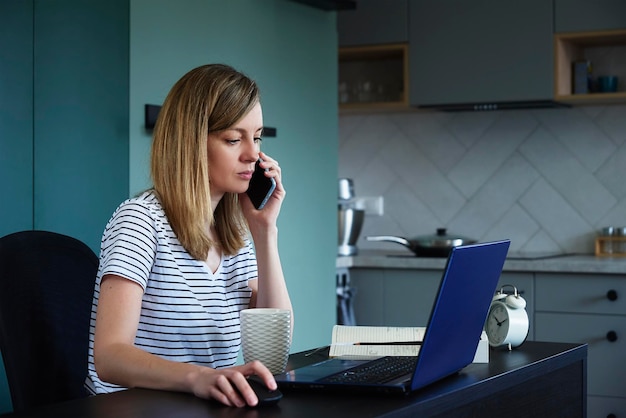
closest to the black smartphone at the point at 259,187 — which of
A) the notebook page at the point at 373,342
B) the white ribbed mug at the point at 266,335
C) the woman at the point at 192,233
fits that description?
the woman at the point at 192,233

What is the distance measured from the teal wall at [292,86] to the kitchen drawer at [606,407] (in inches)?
42.7

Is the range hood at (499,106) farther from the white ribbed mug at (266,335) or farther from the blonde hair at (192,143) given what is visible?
the white ribbed mug at (266,335)

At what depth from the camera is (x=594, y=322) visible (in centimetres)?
380

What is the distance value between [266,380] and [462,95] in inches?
120

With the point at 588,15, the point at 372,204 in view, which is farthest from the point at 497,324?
the point at 372,204

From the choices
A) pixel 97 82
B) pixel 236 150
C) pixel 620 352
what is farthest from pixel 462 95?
pixel 236 150

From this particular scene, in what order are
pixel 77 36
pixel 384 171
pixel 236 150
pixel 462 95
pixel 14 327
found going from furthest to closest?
pixel 384 171, pixel 462 95, pixel 77 36, pixel 236 150, pixel 14 327

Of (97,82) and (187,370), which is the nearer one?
(187,370)

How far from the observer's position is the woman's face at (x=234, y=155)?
1864 millimetres

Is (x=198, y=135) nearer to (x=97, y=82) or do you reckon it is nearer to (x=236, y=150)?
(x=236, y=150)

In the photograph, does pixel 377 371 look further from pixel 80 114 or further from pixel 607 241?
pixel 607 241

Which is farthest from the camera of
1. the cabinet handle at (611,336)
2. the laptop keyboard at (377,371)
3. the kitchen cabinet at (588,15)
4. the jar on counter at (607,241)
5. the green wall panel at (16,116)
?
the jar on counter at (607,241)

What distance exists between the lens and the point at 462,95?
167 inches

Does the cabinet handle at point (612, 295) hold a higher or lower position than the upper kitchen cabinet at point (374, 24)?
lower
